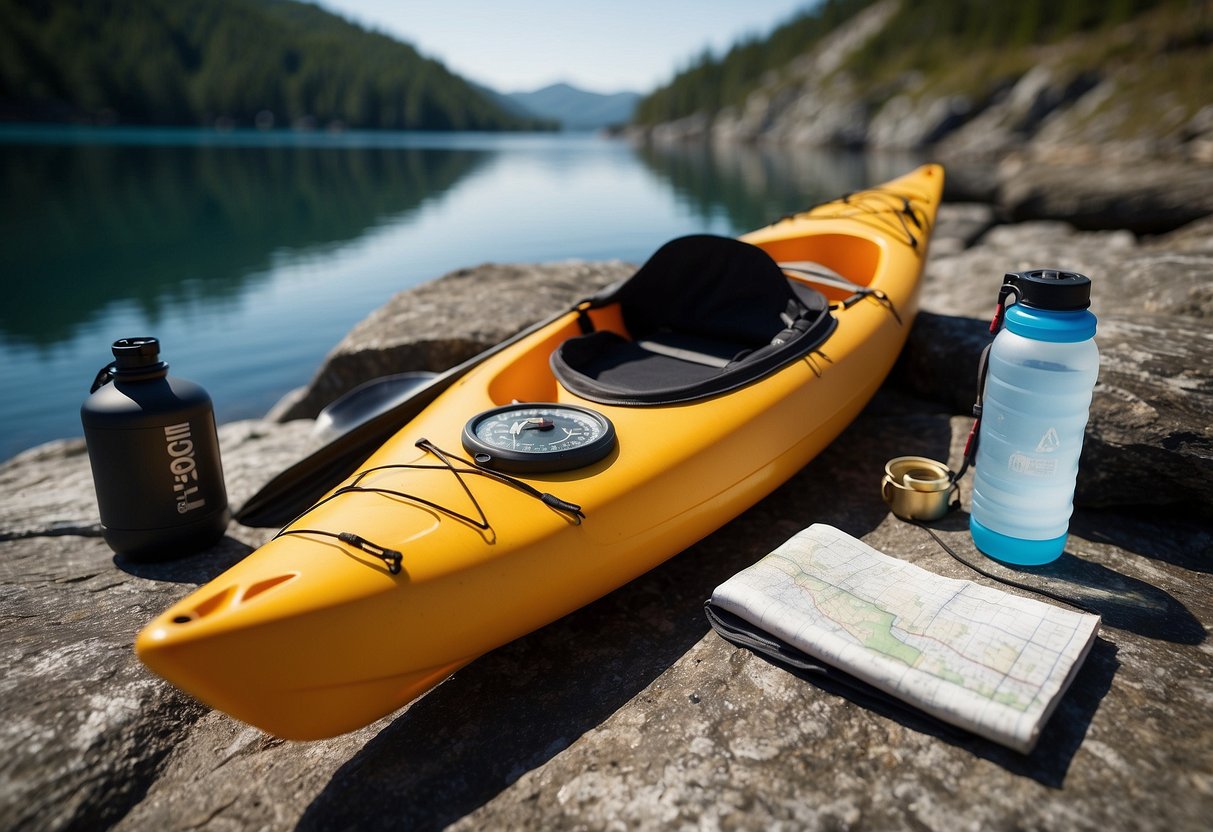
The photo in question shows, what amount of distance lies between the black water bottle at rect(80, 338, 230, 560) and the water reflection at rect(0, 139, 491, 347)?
7849mm

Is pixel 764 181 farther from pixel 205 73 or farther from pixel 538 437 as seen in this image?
pixel 205 73

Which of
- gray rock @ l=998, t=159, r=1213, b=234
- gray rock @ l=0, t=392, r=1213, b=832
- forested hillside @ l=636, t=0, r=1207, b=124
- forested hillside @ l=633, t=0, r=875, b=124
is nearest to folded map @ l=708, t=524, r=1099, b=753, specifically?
gray rock @ l=0, t=392, r=1213, b=832

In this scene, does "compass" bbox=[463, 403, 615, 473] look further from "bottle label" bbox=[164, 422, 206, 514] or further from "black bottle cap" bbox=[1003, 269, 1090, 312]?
"black bottle cap" bbox=[1003, 269, 1090, 312]

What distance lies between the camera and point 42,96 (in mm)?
56344

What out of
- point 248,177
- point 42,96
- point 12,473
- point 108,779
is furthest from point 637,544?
point 42,96

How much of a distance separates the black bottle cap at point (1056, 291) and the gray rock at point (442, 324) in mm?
2930

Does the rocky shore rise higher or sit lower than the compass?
lower

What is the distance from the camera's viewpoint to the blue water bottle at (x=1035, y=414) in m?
2.17

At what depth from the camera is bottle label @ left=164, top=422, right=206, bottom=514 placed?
259 centimetres

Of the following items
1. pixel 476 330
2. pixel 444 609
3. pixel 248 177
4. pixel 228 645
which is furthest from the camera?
pixel 248 177

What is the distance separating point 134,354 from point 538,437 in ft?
4.68

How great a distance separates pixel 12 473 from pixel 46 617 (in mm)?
2389

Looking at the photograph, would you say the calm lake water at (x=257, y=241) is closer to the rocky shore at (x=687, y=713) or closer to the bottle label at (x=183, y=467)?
the bottle label at (x=183, y=467)

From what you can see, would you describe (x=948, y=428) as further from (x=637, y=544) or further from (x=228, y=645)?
(x=228, y=645)
